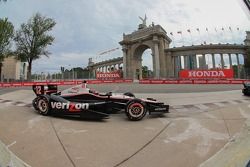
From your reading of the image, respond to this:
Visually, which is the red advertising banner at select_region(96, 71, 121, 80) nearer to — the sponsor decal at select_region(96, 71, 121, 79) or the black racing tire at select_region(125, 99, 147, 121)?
the sponsor decal at select_region(96, 71, 121, 79)

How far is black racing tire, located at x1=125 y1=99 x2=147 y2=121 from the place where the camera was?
6.88m

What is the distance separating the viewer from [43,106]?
23.4 feet

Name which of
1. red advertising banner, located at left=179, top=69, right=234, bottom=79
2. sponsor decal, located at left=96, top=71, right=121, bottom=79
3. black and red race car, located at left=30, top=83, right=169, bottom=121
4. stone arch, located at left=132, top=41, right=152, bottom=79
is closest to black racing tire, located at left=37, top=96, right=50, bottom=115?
black and red race car, located at left=30, top=83, right=169, bottom=121

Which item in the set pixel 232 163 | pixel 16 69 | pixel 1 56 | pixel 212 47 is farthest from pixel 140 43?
pixel 232 163

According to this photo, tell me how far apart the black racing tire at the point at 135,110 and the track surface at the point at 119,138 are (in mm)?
220

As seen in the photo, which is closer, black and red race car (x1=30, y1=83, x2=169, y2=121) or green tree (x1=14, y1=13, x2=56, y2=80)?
black and red race car (x1=30, y1=83, x2=169, y2=121)

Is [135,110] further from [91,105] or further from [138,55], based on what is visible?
[138,55]

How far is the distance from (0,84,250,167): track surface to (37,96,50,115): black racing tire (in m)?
0.21

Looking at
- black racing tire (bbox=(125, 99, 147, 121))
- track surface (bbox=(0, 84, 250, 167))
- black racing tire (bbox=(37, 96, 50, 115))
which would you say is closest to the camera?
track surface (bbox=(0, 84, 250, 167))

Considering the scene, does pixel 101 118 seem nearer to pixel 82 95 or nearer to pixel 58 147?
pixel 82 95

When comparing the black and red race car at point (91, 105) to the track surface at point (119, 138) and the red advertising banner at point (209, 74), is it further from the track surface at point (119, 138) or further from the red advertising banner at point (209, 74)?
the red advertising banner at point (209, 74)

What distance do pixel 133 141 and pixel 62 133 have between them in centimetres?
169

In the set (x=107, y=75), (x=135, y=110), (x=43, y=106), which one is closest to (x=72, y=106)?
(x=43, y=106)

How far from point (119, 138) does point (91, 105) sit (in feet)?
6.24
